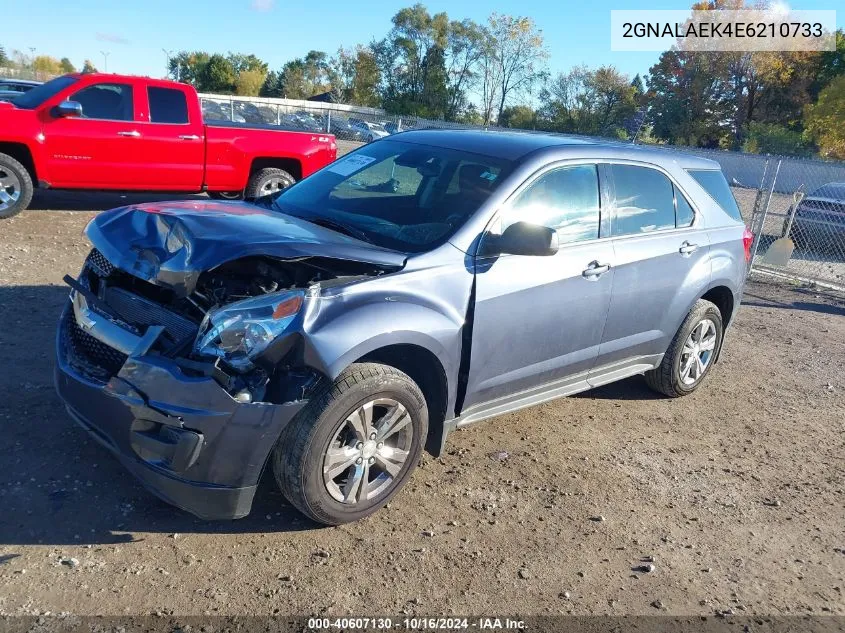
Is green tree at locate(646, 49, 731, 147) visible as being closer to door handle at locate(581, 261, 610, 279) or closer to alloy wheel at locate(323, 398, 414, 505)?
door handle at locate(581, 261, 610, 279)

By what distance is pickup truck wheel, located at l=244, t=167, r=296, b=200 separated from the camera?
1050 cm

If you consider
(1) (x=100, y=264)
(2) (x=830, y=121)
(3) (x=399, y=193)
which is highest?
(2) (x=830, y=121)

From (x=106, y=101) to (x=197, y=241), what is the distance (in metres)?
7.33

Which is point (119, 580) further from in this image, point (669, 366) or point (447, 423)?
point (669, 366)

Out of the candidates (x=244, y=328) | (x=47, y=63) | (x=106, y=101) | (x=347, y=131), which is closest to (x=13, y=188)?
(x=106, y=101)

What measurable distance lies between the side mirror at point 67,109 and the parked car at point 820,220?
11.0 meters

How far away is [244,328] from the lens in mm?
3086

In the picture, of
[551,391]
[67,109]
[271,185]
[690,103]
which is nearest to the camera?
[551,391]

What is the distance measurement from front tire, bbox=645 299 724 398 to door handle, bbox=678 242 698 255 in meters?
0.46

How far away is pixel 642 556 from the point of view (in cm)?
363

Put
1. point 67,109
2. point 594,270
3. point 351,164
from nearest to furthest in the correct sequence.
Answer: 1. point 594,270
2. point 351,164
3. point 67,109

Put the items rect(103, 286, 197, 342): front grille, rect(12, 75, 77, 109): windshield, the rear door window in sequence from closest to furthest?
1. rect(103, 286, 197, 342): front grille
2. the rear door window
3. rect(12, 75, 77, 109): windshield

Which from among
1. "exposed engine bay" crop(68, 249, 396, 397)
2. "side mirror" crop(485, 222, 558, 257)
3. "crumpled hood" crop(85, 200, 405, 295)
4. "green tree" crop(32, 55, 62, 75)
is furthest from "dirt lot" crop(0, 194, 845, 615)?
"green tree" crop(32, 55, 62, 75)

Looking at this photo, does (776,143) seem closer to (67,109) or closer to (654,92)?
(654,92)
